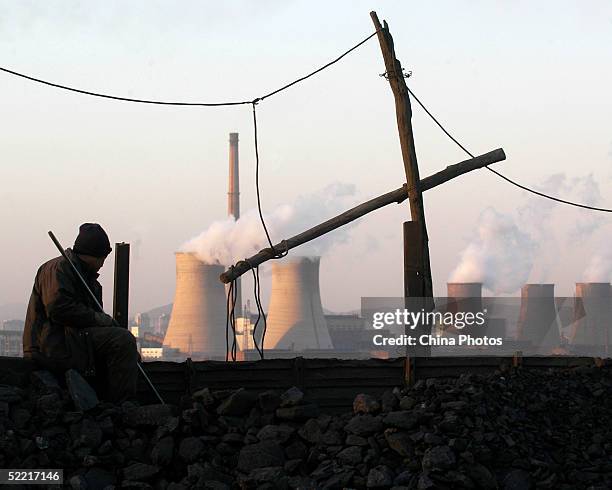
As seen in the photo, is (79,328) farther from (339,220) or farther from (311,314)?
(311,314)

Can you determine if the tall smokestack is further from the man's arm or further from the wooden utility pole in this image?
the man's arm

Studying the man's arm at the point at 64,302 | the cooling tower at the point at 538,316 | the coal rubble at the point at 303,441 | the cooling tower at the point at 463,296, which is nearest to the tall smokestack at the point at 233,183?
the cooling tower at the point at 463,296

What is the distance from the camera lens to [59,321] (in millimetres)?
8039

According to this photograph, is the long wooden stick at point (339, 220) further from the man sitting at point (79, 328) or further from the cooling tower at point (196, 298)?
the cooling tower at point (196, 298)

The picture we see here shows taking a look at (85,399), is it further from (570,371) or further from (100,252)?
(570,371)

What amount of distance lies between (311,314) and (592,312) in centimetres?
1979

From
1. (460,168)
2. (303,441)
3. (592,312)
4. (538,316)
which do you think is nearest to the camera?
(303,441)

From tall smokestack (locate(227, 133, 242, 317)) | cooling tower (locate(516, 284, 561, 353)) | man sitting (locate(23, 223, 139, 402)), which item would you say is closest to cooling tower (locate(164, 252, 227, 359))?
tall smokestack (locate(227, 133, 242, 317))

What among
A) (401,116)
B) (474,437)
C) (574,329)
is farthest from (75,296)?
(574,329)

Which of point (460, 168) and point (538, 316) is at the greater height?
point (538, 316)

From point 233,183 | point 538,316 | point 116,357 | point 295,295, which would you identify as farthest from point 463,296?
point 116,357

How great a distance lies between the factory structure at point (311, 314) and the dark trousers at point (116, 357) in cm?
4303

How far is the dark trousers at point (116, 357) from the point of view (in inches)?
322

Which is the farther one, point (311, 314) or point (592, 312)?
point (592, 312)
